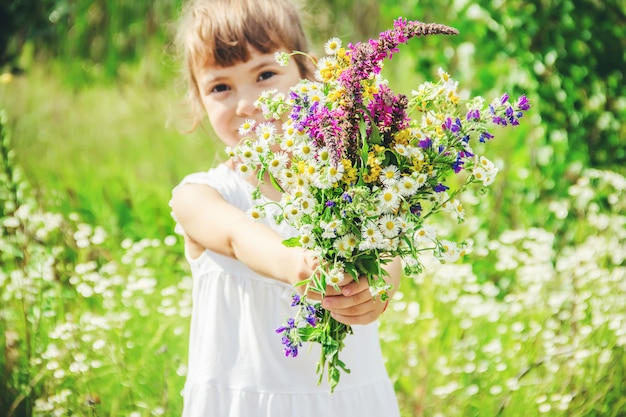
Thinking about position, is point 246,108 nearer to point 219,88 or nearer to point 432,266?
point 219,88

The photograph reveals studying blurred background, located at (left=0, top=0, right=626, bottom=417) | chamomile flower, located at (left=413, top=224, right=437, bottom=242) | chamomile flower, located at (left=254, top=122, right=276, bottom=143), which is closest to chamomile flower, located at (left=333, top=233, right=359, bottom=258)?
chamomile flower, located at (left=413, top=224, right=437, bottom=242)

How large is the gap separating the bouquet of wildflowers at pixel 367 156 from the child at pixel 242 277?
0.25 metres

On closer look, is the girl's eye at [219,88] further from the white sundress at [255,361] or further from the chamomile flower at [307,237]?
the chamomile flower at [307,237]

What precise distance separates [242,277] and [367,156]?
578 mm

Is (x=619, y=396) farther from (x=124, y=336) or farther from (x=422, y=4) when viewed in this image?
(x=422, y=4)

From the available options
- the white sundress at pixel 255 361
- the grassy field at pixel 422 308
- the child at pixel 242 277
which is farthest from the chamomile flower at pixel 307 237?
the grassy field at pixel 422 308

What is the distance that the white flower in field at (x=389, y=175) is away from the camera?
1.32 m

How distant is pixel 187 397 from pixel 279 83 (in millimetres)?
724

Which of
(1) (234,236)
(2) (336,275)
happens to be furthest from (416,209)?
(1) (234,236)

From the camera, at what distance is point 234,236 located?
1.67 metres

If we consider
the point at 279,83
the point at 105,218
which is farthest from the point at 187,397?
the point at 105,218

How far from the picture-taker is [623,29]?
3482 millimetres

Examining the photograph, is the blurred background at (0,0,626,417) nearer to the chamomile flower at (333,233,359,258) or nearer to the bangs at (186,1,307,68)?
the bangs at (186,1,307,68)

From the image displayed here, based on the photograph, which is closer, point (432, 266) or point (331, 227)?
point (331, 227)
